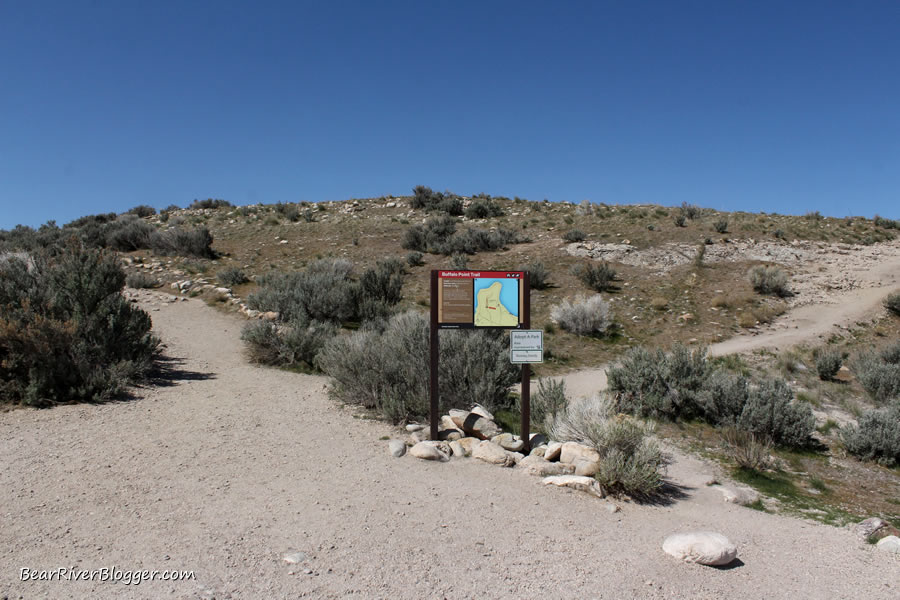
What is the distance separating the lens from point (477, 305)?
263 inches

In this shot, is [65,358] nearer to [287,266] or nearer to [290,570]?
[290,570]

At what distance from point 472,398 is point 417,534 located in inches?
157

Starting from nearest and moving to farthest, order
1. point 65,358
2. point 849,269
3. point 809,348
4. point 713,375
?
point 65,358 < point 713,375 < point 809,348 < point 849,269

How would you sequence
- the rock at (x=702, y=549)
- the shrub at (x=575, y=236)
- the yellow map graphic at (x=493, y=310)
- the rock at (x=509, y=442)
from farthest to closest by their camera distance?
the shrub at (x=575, y=236)
the yellow map graphic at (x=493, y=310)
the rock at (x=509, y=442)
the rock at (x=702, y=549)

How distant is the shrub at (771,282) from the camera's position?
18.7 meters

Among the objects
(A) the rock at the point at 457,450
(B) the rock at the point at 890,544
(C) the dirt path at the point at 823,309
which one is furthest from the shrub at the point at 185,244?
(B) the rock at the point at 890,544

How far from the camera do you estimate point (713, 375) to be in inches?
367

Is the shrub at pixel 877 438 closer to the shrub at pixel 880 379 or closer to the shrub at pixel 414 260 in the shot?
the shrub at pixel 880 379

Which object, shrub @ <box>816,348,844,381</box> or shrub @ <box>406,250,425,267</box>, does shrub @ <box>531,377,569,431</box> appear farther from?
shrub @ <box>406,250,425,267</box>

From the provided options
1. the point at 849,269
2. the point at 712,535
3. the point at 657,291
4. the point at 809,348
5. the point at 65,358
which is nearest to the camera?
the point at 712,535

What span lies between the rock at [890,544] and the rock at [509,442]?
11.0 ft

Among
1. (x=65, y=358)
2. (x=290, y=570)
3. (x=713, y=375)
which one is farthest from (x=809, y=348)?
(x=65, y=358)

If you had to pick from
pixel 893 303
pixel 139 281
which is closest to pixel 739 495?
pixel 893 303

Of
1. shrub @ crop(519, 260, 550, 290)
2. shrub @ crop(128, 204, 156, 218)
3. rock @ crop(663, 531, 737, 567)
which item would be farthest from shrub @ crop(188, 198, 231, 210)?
rock @ crop(663, 531, 737, 567)
